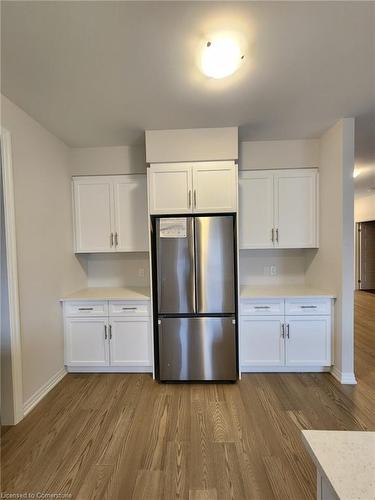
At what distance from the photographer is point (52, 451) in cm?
175

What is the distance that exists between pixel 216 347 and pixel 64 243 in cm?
202

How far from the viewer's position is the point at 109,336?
2738mm

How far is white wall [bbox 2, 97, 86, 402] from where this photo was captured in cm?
216

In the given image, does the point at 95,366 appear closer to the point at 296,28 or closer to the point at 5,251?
the point at 5,251

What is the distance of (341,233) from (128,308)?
2323mm

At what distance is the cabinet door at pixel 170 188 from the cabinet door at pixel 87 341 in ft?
4.58

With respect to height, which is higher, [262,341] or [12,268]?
[12,268]

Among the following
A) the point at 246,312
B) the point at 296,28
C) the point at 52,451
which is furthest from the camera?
the point at 246,312

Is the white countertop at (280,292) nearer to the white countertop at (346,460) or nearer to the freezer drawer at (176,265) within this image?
the freezer drawer at (176,265)

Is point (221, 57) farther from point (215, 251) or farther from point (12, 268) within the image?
point (12, 268)

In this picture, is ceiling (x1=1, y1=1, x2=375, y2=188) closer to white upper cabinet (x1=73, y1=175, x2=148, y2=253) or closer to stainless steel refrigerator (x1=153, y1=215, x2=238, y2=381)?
white upper cabinet (x1=73, y1=175, x2=148, y2=253)

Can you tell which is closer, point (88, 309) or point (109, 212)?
point (88, 309)

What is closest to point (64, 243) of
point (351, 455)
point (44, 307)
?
point (44, 307)

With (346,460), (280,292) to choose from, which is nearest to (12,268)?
(346,460)
